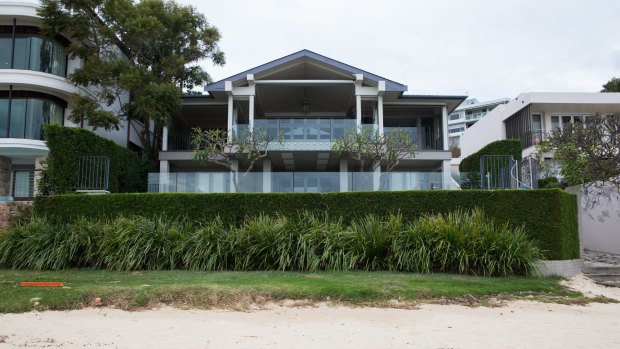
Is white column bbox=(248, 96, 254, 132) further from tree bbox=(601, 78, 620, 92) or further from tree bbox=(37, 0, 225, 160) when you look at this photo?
tree bbox=(601, 78, 620, 92)

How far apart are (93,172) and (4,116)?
7.83 m

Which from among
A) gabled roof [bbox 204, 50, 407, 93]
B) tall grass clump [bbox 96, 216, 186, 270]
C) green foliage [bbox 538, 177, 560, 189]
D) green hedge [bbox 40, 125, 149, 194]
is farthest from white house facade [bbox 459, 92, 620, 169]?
green hedge [bbox 40, 125, 149, 194]

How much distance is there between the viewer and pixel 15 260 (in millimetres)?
12586

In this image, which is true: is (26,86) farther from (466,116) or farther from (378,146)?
(466,116)

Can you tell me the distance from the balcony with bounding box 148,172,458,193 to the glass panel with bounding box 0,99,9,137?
6.94m

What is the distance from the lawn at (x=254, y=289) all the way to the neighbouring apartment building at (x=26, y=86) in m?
11.5

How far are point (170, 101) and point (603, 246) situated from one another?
19722 millimetres

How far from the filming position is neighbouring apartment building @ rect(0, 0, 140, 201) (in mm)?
20531

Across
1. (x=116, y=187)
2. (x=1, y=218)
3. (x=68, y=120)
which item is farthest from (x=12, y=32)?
(x=1, y=218)

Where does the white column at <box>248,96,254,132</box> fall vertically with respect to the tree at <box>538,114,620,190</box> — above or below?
above

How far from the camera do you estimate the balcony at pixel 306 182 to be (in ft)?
62.2

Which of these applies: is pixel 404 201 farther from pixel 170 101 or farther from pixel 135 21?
pixel 135 21

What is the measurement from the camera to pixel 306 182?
1927 cm

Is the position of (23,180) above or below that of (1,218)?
above
